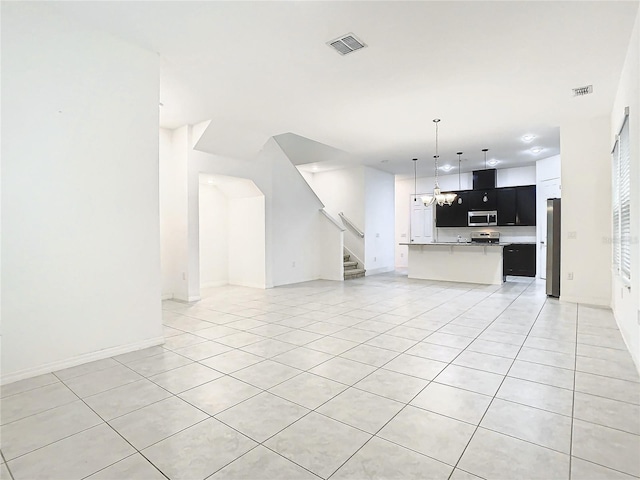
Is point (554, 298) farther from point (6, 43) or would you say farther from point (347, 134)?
point (6, 43)

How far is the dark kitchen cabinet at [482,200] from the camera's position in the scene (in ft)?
32.0

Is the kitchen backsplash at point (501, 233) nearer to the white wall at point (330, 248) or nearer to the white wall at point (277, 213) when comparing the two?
the white wall at point (330, 248)

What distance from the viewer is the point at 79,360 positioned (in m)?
3.07

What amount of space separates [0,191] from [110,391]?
5.71 feet

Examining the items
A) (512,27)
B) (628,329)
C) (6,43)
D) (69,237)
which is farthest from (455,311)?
→ (6,43)

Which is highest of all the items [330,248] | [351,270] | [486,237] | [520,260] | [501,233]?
[501,233]

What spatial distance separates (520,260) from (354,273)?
14.5ft

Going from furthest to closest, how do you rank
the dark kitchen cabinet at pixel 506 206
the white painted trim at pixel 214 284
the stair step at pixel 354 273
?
the dark kitchen cabinet at pixel 506 206 < the stair step at pixel 354 273 < the white painted trim at pixel 214 284

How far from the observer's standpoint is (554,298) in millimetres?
6000

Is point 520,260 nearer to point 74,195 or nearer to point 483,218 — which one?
point 483,218

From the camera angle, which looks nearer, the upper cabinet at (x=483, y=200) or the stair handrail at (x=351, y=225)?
the stair handrail at (x=351, y=225)

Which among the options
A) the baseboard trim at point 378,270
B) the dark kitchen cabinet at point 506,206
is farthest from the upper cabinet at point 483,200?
the baseboard trim at point 378,270

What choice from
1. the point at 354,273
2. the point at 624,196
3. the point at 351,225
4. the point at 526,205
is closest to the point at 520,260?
the point at 526,205

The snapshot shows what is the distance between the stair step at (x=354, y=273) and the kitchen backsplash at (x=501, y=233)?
3218 millimetres
